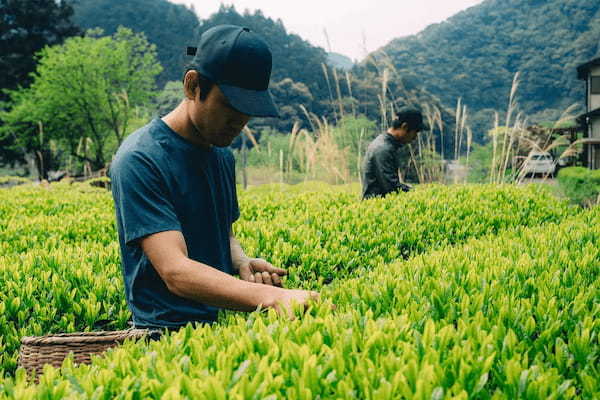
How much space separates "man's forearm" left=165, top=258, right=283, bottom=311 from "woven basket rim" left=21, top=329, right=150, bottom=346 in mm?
419

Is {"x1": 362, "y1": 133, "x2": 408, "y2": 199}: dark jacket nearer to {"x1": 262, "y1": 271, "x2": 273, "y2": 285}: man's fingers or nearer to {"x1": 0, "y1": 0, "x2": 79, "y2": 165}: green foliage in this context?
{"x1": 262, "y1": 271, "x2": 273, "y2": 285}: man's fingers

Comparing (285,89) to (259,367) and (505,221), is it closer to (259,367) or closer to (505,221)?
(505,221)

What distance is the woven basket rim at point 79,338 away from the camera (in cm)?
226

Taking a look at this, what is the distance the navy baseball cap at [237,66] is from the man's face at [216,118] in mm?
65

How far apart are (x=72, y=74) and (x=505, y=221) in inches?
1086

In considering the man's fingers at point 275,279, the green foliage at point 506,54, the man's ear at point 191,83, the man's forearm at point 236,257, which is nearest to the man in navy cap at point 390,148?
the man's forearm at point 236,257

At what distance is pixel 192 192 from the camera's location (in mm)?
2553

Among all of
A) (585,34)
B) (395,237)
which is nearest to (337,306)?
(395,237)

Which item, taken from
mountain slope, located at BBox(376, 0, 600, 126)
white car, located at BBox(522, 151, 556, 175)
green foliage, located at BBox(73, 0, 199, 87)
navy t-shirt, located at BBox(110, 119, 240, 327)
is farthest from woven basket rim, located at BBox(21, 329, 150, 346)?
mountain slope, located at BBox(376, 0, 600, 126)

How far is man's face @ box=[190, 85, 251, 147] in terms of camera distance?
7.74 ft

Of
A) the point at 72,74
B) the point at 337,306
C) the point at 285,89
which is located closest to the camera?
the point at 337,306

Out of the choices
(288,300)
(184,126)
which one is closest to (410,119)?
(184,126)

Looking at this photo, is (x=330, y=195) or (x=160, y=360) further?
(x=330, y=195)

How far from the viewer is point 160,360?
1885 mm
